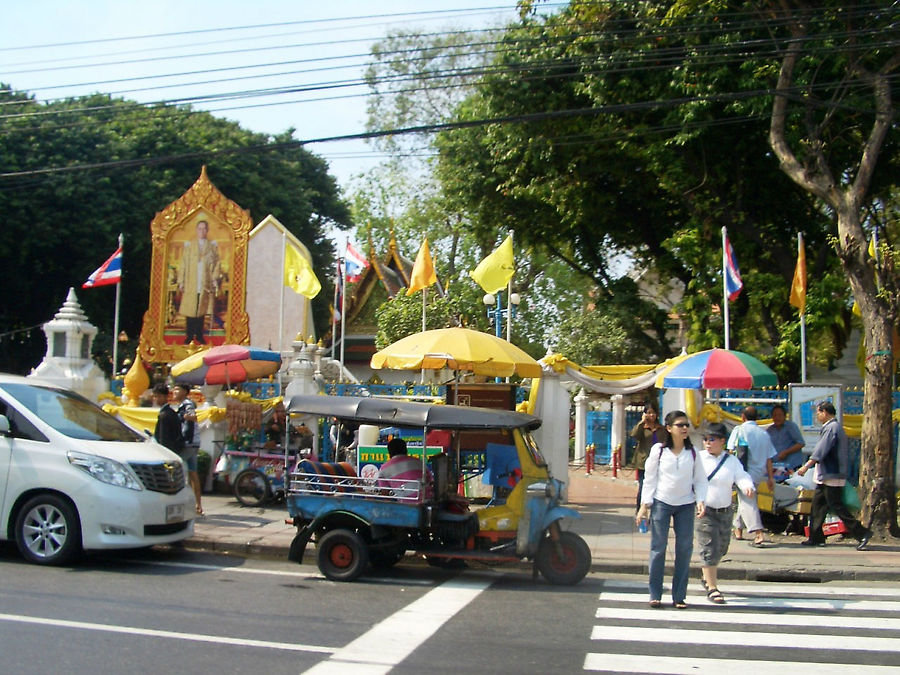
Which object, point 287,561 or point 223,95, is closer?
point 287,561

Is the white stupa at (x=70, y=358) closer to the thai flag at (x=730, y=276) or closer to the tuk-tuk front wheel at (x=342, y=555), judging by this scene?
the tuk-tuk front wheel at (x=342, y=555)

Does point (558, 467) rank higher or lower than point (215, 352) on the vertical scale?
lower

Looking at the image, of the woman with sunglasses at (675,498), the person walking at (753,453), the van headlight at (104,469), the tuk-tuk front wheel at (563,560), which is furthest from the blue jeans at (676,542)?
the van headlight at (104,469)

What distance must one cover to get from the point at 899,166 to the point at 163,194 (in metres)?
24.6

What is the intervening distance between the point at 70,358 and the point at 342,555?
31.6 feet

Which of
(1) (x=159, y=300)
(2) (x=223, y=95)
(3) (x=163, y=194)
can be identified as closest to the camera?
(2) (x=223, y=95)

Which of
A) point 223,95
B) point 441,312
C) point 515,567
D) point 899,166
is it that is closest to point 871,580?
point 515,567

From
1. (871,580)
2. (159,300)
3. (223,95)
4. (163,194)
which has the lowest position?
(871,580)

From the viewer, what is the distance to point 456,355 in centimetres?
1319

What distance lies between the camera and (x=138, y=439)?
10344 mm

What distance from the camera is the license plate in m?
9.54

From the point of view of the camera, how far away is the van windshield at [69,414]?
31.5ft

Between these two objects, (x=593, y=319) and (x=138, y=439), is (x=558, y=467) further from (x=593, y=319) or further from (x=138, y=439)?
(x=593, y=319)

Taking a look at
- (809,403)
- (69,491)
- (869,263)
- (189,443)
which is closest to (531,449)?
(69,491)
